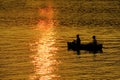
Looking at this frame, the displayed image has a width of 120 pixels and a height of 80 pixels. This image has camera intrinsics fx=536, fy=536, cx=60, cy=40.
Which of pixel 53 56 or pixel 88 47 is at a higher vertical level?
pixel 88 47

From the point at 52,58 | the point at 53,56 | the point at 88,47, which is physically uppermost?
the point at 88,47

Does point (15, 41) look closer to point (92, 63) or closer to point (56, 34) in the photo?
point (56, 34)

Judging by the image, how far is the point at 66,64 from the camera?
5566 cm

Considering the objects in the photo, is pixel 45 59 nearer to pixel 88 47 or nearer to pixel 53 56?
pixel 53 56

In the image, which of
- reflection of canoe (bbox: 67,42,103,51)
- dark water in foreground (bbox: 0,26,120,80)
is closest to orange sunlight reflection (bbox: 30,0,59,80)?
dark water in foreground (bbox: 0,26,120,80)

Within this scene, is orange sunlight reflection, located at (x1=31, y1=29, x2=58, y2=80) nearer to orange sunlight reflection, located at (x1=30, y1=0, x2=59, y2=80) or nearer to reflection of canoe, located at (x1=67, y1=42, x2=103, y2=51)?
orange sunlight reflection, located at (x1=30, y1=0, x2=59, y2=80)

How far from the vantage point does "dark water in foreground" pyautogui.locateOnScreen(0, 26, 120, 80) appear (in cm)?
5006

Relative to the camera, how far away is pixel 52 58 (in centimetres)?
5991

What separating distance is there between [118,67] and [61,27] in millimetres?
45159

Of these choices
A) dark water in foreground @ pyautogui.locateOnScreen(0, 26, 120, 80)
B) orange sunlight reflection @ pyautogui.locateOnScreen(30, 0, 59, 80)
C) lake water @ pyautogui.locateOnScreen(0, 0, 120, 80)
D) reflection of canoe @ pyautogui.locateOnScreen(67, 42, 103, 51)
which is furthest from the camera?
reflection of canoe @ pyautogui.locateOnScreen(67, 42, 103, 51)

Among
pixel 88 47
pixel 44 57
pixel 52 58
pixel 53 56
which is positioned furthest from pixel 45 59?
pixel 88 47

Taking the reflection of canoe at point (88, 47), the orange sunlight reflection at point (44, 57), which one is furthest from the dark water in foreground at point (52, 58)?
the reflection of canoe at point (88, 47)

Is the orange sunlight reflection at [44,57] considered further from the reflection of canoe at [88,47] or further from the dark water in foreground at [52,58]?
the reflection of canoe at [88,47]

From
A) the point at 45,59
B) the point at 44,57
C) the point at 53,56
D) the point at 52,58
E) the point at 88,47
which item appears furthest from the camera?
the point at 88,47
